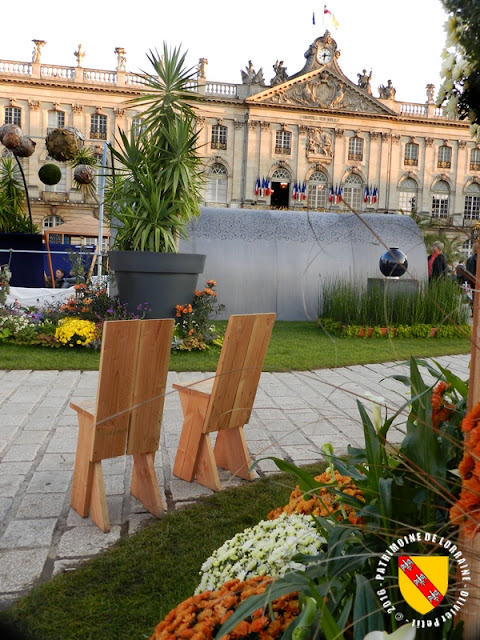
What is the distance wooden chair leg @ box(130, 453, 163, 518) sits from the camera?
286cm

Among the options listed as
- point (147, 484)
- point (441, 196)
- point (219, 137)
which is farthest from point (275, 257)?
point (441, 196)

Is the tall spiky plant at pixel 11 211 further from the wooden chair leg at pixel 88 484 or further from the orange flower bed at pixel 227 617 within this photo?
the orange flower bed at pixel 227 617

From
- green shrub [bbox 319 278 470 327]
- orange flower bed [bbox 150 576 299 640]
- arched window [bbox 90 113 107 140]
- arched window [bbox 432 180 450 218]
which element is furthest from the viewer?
arched window [bbox 432 180 450 218]

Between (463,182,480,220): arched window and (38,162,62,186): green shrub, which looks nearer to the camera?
(38,162,62,186): green shrub

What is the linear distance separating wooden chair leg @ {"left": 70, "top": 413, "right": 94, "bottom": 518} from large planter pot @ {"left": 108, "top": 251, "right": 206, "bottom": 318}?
5.19m

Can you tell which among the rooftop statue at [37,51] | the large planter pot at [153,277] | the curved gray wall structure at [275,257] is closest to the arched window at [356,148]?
the rooftop statue at [37,51]

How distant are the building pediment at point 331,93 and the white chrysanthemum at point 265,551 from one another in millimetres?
48446

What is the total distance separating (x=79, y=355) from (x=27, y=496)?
463cm

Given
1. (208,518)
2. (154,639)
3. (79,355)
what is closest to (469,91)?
(154,639)

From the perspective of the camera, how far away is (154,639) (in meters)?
1.46

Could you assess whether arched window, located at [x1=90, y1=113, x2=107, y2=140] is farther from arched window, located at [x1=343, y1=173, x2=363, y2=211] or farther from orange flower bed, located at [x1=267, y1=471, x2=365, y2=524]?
orange flower bed, located at [x1=267, y1=471, x2=365, y2=524]

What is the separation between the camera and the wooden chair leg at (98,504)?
270 cm

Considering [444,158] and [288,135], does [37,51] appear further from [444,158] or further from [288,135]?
[444,158]

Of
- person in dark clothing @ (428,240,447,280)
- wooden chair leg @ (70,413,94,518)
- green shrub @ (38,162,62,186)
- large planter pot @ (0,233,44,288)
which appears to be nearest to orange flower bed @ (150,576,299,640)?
wooden chair leg @ (70,413,94,518)
